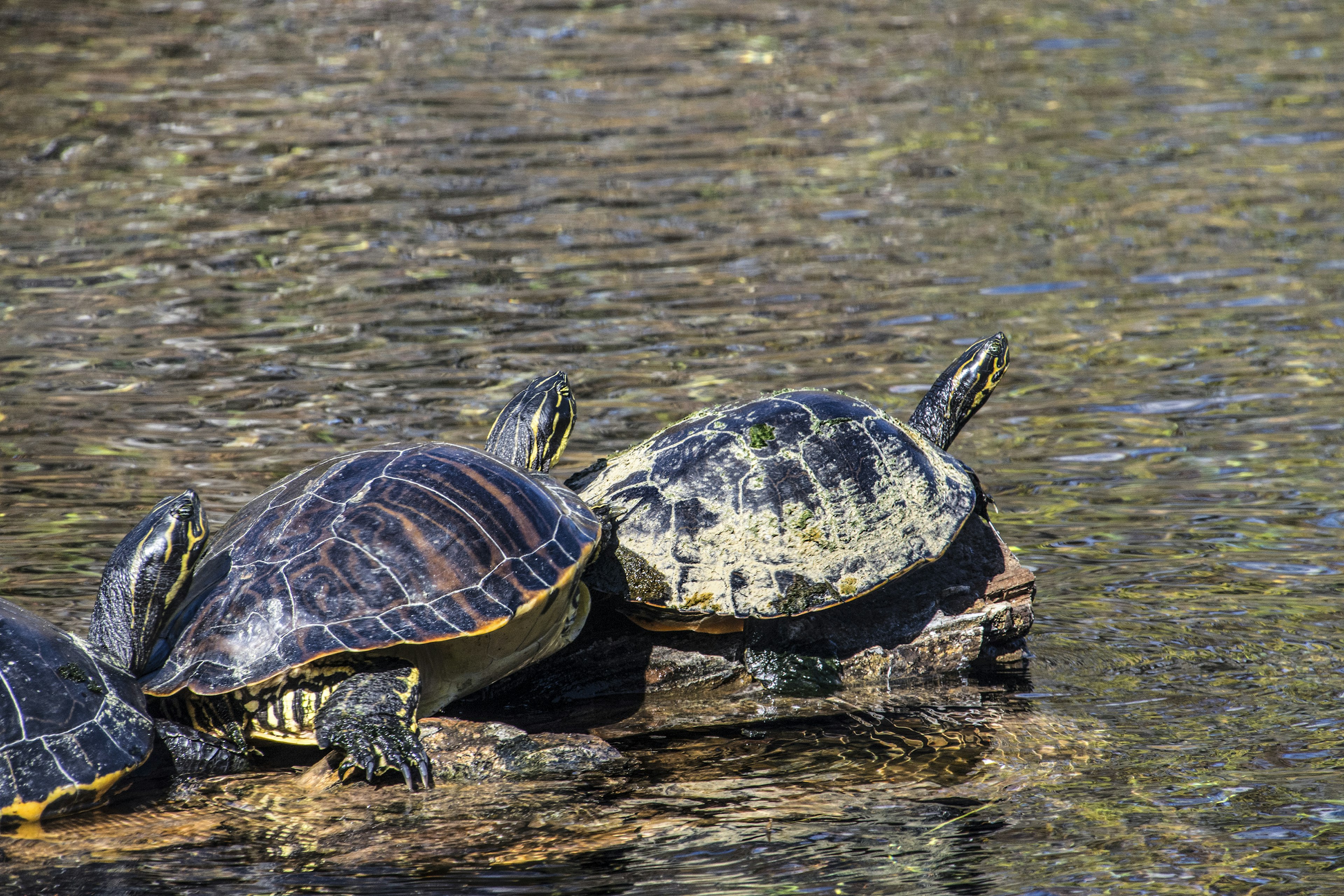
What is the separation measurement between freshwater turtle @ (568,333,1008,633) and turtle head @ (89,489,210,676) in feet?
4.79

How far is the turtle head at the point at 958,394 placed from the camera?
21.4 feet

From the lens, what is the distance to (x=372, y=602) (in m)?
4.52

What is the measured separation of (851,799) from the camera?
4477mm

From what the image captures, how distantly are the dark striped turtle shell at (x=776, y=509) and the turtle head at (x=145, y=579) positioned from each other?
1.46 m

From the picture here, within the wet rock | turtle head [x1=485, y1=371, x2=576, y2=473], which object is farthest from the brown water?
turtle head [x1=485, y1=371, x2=576, y2=473]

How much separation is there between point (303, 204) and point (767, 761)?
9.84 meters

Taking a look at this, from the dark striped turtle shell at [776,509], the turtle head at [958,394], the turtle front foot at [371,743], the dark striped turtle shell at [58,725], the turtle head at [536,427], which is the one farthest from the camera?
the turtle head at [958,394]

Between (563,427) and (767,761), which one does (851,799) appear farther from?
(563,427)

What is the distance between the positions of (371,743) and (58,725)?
0.91m

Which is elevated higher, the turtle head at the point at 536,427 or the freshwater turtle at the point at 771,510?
the turtle head at the point at 536,427

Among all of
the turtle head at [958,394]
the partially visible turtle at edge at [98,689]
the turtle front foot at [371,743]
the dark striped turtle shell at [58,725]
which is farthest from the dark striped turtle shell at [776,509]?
the dark striped turtle shell at [58,725]

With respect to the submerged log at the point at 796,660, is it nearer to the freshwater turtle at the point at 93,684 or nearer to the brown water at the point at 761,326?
the brown water at the point at 761,326

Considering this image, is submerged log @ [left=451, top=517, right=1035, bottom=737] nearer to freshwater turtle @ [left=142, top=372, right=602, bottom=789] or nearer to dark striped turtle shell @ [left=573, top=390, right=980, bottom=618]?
dark striped turtle shell @ [left=573, top=390, right=980, bottom=618]

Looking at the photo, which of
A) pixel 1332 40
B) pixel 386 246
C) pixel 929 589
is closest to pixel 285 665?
pixel 929 589
